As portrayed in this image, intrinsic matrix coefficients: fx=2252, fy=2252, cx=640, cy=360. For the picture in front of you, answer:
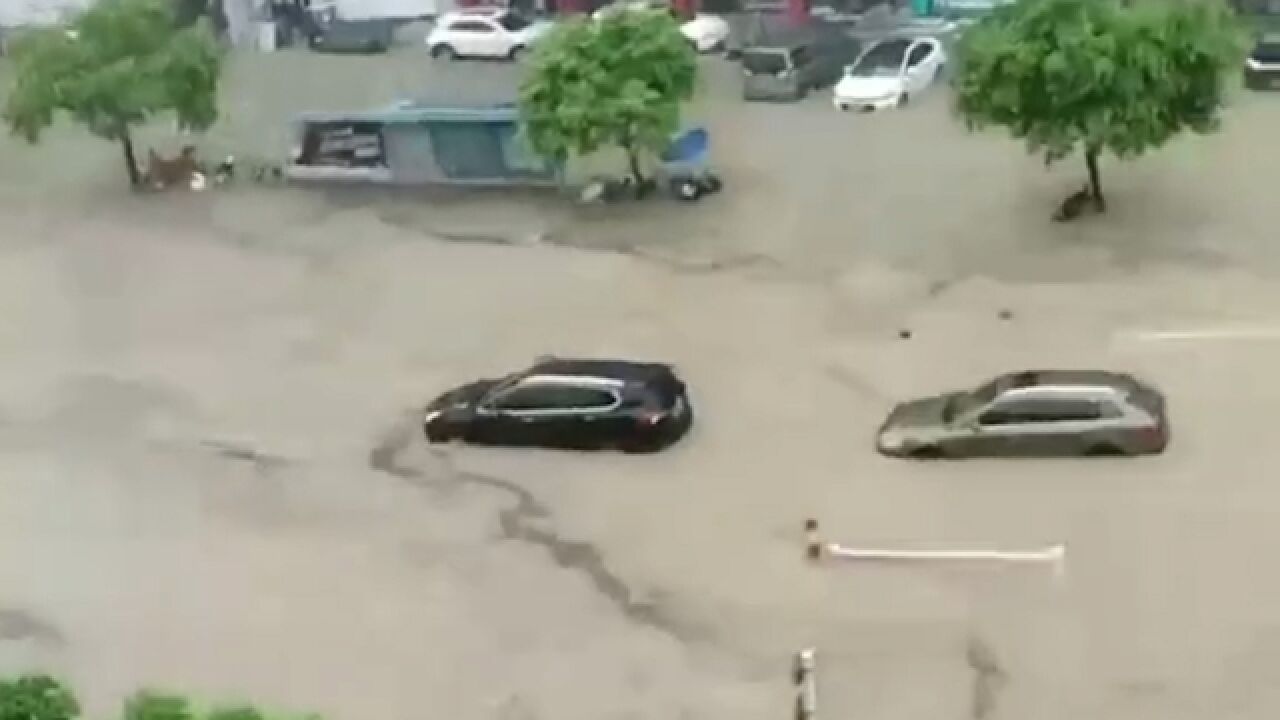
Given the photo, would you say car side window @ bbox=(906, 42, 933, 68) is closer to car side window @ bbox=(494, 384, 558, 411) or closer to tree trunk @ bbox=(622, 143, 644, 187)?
tree trunk @ bbox=(622, 143, 644, 187)

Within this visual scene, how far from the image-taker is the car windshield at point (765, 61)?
22109 millimetres

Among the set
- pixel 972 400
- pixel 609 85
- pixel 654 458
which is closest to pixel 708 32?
pixel 609 85

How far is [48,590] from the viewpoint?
13148 millimetres

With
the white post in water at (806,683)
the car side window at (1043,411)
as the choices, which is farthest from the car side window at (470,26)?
the white post in water at (806,683)

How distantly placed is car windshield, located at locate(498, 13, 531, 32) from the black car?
33.8 feet

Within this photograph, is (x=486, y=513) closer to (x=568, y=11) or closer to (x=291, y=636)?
(x=291, y=636)

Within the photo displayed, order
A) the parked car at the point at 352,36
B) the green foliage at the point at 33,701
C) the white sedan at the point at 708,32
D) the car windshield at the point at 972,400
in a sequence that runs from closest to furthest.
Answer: the green foliage at the point at 33,701
the car windshield at the point at 972,400
the white sedan at the point at 708,32
the parked car at the point at 352,36

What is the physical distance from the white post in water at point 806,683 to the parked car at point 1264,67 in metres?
11.1

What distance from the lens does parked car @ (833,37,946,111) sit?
71.0ft

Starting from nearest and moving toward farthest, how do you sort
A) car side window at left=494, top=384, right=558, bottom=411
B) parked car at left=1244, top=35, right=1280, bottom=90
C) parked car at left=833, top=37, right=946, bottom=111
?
car side window at left=494, top=384, right=558, bottom=411
parked car at left=1244, top=35, right=1280, bottom=90
parked car at left=833, top=37, right=946, bottom=111

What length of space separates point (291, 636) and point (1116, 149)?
25.6 feet

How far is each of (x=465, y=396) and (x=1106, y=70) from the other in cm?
541

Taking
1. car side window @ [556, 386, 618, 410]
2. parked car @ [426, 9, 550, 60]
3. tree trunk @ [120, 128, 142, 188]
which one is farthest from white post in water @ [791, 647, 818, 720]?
parked car @ [426, 9, 550, 60]

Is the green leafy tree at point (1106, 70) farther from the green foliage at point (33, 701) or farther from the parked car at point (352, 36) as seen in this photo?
the parked car at point (352, 36)
